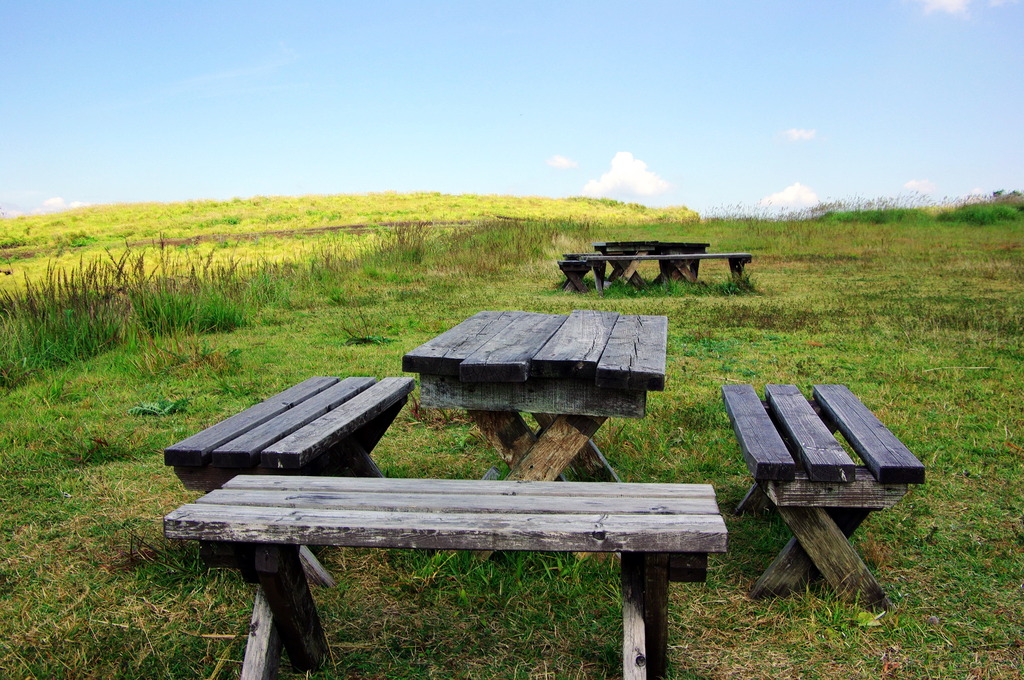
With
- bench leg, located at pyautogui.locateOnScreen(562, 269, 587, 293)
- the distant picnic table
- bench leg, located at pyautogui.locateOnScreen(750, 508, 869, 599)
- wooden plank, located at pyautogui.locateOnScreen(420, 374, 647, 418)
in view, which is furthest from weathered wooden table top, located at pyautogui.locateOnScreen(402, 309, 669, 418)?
bench leg, located at pyautogui.locateOnScreen(562, 269, 587, 293)

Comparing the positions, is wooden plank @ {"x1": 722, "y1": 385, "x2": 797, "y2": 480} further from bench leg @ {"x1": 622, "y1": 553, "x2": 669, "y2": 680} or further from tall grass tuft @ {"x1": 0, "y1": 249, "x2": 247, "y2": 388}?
tall grass tuft @ {"x1": 0, "y1": 249, "x2": 247, "y2": 388}

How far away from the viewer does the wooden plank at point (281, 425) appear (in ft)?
7.73

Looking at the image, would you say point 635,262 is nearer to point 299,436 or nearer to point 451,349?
point 451,349

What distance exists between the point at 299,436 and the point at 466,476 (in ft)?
4.10

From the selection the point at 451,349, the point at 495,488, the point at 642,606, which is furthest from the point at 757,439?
the point at 451,349

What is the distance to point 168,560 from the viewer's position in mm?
2686

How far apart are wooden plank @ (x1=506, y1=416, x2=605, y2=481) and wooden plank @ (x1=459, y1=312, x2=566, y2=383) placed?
298mm

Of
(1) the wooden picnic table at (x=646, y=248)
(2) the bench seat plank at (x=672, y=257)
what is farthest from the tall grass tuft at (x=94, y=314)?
(1) the wooden picnic table at (x=646, y=248)

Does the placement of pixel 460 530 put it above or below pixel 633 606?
above

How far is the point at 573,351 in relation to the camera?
2.48 meters

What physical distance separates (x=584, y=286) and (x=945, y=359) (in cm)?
564

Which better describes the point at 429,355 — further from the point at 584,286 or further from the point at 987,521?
the point at 584,286

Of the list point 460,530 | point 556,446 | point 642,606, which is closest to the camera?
point 460,530

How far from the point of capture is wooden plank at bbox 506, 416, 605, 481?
2545mm
